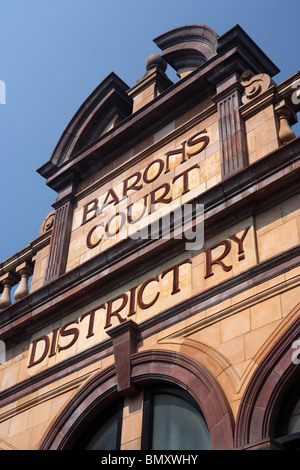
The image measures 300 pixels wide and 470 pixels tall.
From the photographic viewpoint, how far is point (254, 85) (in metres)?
13.7

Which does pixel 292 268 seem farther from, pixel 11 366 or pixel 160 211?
pixel 11 366

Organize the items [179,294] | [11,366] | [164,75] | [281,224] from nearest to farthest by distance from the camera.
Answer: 1. [281,224]
2. [179,294]
3. [11,366]
4. [164,75]

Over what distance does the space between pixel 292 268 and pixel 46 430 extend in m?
5.04

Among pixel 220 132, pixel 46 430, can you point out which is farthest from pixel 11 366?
pixel 220 132

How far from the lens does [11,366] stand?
47.8ft

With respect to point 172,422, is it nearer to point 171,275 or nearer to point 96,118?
point 171,275

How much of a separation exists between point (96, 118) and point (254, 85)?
→ 15.8 feet

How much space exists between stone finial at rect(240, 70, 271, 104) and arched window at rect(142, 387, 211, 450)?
17.9 feet

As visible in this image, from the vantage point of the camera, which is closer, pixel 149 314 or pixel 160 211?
pixel 149 314

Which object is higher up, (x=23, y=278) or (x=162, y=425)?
(x=23, y=278)

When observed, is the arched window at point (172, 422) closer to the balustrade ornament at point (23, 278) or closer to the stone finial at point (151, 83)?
the balustrade ornament at point (23, 278)

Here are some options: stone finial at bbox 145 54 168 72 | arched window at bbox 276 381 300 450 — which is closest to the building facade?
arched window at bbox 276 381 300 450

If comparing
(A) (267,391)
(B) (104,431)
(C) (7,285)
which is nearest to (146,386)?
(B) (104,431)

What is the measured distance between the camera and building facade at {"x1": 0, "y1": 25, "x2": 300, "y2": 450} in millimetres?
10398
